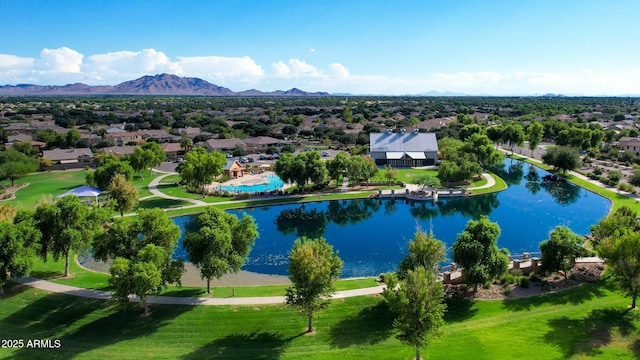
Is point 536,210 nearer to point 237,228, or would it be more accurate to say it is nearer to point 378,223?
point 378,223

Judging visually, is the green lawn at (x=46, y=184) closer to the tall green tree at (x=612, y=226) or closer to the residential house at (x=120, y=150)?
the residential house at (x=120, y=150)

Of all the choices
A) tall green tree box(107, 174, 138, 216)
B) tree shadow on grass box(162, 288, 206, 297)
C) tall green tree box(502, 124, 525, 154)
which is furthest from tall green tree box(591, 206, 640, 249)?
tall green tree box(502, 124, 525, 154)

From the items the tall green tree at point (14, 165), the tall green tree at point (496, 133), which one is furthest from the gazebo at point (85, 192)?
the tall green tree at point (496, 133)

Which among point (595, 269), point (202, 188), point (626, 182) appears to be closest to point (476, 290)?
point (595, 269)

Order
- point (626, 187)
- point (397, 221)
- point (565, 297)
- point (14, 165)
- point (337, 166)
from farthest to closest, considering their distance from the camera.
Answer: point (14, 165)
point (337, 166)
point (626, 187)
point (397, 221)
point (565, 297)

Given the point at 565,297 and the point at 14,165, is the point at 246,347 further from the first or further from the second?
the point at 14,165

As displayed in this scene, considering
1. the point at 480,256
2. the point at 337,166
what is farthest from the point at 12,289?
the point at 337,166

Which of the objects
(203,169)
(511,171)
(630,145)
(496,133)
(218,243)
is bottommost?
(511,171)
